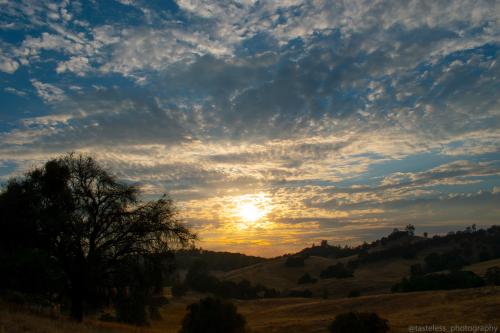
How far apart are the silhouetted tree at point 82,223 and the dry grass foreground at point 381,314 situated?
3281 mm

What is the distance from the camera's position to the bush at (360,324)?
3194 cm

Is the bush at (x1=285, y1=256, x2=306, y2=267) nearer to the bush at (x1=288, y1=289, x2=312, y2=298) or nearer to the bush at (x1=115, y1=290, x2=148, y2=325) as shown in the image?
the bush at (x1=288, y1=289, x2=312, y2=298)

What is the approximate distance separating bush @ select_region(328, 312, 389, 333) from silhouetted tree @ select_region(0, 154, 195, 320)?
17044 mm

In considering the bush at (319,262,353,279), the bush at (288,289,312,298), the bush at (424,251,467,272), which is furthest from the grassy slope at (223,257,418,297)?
the bush at (424,251,467,272)

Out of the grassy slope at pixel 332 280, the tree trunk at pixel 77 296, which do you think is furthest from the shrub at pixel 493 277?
the tree trunk at pixel 77 296

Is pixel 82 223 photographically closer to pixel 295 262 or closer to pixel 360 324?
pixel 360 324

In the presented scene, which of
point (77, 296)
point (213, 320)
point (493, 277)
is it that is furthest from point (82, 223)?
point (493, 277)

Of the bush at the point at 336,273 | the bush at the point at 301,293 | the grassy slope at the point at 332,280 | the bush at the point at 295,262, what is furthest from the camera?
the bush at the point at 295,262

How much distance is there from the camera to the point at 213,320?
3666 cm

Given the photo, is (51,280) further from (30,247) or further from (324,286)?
(324,286)

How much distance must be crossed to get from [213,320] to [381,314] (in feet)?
62.2

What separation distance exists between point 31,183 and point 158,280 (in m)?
9.70

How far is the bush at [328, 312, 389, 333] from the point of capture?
105 ft

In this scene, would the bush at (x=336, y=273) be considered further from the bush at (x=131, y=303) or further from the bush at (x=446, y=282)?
the bush at (x=131, y=303)
